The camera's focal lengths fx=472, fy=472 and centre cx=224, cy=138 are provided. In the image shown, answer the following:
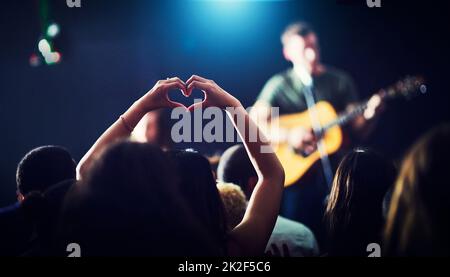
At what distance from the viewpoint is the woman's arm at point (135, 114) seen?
4.60 ft

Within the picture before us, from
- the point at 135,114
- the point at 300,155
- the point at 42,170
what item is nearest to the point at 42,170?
the point at 42,170

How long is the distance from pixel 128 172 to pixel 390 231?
22.9 inches

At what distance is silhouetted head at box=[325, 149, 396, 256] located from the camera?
138 cm

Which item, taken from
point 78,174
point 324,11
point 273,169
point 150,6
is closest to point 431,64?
point 324,11

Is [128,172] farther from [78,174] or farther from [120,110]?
[120,110]

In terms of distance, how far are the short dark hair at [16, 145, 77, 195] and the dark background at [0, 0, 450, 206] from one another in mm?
1740

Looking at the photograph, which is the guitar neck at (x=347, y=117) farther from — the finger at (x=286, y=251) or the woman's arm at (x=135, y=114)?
the woman's arm at (x=135, y=114)

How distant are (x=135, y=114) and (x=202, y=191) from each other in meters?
0.41

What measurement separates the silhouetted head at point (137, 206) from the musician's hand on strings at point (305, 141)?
2.56 m

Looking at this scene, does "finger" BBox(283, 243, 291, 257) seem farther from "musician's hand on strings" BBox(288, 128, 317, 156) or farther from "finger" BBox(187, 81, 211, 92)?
"musician's hand on strings" BBox(288, 128, 317, 156)

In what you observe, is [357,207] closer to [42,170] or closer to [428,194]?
[428,194]

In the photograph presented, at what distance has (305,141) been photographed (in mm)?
3559

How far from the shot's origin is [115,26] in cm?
332
